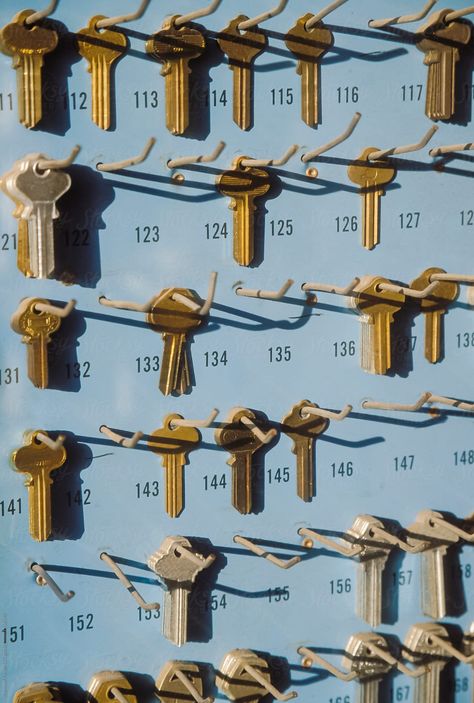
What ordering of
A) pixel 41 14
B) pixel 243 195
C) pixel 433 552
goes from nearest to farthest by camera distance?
pixel 41 14
pixel 243 195
pixel 433 552

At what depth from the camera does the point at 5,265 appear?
1.04 metres

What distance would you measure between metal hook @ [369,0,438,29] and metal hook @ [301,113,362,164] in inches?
4.2

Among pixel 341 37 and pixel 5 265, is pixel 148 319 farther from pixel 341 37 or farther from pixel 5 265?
pixel 341 37

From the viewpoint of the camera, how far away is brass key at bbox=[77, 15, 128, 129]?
1.04 m

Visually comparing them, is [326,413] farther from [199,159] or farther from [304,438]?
[199,159]

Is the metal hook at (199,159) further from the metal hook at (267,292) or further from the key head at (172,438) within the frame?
A: the key head at (172,438)

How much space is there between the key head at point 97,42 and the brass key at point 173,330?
262 millimetres

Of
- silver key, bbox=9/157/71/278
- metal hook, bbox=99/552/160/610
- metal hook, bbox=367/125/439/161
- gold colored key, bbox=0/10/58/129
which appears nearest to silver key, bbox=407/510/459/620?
metal hook, bbox=99/552/160/610

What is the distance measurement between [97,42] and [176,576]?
60cm

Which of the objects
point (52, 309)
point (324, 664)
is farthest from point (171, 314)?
point (324, 664)

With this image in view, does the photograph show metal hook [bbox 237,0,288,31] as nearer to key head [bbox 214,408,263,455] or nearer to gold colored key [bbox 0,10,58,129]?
gold colored key [bbox 0,10,58,129]

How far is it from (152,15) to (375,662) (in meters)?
0.81

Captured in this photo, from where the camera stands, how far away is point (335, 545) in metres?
1.13

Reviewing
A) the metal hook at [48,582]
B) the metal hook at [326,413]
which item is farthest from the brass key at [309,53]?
the metal hook at [48,582]
